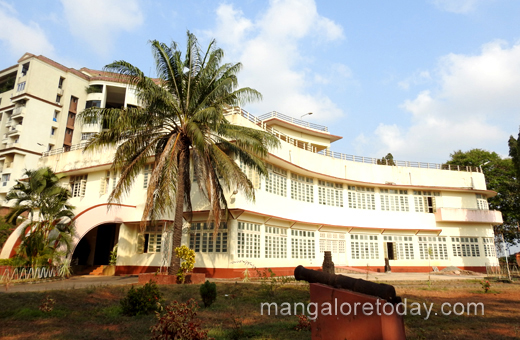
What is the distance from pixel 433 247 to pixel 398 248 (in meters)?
3.03

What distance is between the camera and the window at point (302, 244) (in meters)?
23.1

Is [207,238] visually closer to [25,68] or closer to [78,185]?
[78,185]

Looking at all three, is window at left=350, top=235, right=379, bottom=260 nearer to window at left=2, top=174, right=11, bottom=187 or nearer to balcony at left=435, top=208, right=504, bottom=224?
balcony at left=435, top=208, right=504, bottom=224

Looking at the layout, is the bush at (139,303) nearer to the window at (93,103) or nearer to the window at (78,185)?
the window at (78,185)

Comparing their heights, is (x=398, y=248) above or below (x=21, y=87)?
below

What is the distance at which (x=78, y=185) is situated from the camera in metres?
24.8

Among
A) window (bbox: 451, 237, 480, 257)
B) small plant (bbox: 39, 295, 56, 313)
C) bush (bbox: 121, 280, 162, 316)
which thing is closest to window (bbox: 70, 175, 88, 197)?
small plant (bbox: 39, 295, 56, 313)

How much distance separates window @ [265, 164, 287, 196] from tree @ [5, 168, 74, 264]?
10.9 meters

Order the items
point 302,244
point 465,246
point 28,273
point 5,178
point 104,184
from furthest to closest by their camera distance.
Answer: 1. point 5,178
2. point 465,246
3. point 302,244
4. point 104,184
5. point 28,273

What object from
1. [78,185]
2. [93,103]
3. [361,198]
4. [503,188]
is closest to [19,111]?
[93,103]

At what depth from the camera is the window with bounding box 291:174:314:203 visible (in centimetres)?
2368

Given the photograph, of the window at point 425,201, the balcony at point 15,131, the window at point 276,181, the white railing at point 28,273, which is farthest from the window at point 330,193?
the balcony at point 15,131

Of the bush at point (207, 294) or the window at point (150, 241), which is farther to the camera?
the window at point (150, 241)

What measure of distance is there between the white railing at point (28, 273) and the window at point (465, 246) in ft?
91.9
